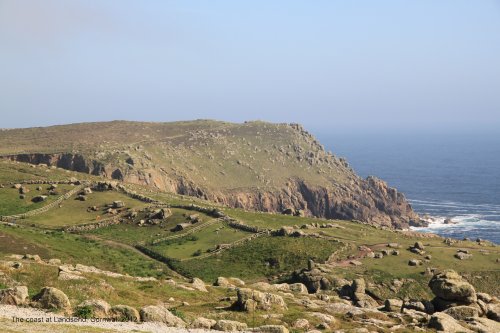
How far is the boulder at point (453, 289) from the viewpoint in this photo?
5434 centimetres

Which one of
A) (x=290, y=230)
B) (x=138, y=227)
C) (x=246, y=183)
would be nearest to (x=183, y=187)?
(x=246, y=183)

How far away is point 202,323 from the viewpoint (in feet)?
124

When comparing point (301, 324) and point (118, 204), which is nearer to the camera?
point (301, 324)

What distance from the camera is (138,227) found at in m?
104

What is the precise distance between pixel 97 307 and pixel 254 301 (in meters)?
13.9

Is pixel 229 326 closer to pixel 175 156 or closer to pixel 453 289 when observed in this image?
pixel 453 289

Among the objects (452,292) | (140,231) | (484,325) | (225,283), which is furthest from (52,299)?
(140,231)

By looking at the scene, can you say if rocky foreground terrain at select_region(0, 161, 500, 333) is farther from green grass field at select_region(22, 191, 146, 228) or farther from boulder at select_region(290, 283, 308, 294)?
green grass field at select_region(22, 191, 146, 228)

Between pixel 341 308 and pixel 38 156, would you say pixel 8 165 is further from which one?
pixel 341 308

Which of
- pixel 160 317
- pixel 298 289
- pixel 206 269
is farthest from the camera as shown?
pixel 206 269

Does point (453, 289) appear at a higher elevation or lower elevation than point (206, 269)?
higher

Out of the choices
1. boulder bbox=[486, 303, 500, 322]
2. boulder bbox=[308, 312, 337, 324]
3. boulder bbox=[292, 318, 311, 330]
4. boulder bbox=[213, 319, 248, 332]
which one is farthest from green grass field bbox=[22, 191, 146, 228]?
boulder bbox=[486, 303, 500, 322]

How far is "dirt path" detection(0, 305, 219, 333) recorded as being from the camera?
30562 millimetres

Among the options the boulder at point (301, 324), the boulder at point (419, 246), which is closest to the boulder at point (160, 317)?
the boulder at point (301, 324)
